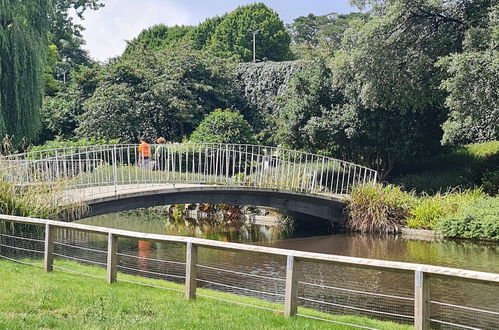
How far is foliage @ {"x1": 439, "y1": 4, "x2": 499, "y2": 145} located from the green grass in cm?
1173

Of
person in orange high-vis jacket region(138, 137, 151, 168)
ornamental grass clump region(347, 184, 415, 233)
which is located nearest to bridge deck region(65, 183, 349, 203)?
person in orange high-vis jacket region(138, 137, 151, 168)

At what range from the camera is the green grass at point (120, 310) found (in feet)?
19.3

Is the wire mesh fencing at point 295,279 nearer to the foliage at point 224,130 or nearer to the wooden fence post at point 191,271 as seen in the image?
the wooden fence post at point 191,271

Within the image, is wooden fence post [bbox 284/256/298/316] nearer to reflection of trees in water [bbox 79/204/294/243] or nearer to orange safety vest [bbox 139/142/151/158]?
orange safety vest [bbox 139/142/151/158]

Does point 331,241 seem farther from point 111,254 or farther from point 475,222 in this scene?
point 111,254

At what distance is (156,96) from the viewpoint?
3164 cm

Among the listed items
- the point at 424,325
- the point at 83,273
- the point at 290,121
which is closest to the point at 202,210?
the point at 290,121

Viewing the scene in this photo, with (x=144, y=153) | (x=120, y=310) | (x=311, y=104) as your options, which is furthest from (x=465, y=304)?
(x=311, y=104)

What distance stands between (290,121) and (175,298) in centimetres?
1692

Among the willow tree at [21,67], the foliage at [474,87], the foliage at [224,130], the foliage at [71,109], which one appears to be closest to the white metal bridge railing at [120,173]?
the willow tree at [21,67]

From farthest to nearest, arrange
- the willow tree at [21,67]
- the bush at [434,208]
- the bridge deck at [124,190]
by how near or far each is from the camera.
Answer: the willow tree at [21,67], the bush at [434,208], the bridge deck at [124,190]

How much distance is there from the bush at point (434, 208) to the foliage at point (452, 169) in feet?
5.05

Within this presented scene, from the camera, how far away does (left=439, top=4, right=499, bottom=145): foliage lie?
55.7 feet

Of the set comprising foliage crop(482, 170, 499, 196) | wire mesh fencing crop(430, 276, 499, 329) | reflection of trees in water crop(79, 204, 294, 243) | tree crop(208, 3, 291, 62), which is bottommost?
reflection of trees in water crop(79, 204, 294, 243)
